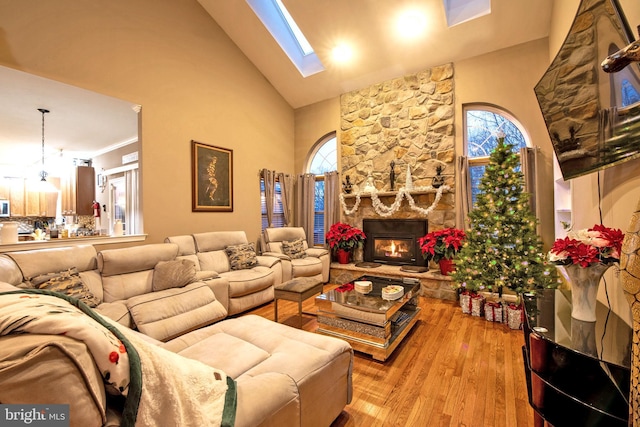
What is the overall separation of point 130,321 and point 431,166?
450 centimetres

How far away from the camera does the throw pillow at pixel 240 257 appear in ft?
12.3

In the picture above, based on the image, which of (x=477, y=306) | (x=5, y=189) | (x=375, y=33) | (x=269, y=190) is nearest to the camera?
(x=477, y=306)

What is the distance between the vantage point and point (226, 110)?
4.49 metres

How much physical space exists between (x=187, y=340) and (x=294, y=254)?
2938mm

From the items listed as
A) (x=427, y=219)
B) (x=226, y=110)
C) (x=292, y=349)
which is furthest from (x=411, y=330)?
(x=226, y=110)

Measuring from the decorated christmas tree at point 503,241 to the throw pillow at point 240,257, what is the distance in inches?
109

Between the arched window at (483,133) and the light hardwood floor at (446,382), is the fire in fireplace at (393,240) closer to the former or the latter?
the arched window at (483,133)

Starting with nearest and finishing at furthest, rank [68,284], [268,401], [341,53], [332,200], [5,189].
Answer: [268,401]
[68,284]
[341,53]
[332,200]
[5,189]

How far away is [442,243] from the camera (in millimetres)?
4020

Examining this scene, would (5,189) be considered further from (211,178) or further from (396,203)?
(396,203)

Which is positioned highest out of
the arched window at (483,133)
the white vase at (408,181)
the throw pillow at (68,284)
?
the arched window at (483,133)

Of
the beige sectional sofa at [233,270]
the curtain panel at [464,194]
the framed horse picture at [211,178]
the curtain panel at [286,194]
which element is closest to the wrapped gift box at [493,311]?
the curtain panel at [464,194]

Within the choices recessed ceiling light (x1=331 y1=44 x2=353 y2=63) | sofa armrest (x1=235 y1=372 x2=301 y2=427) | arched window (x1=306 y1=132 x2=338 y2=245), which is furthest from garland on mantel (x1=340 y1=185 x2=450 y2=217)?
sofa armrest (x1=235 y1=372 x2=301 y2=427)

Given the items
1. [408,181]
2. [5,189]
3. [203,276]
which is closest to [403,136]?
[408,181]
